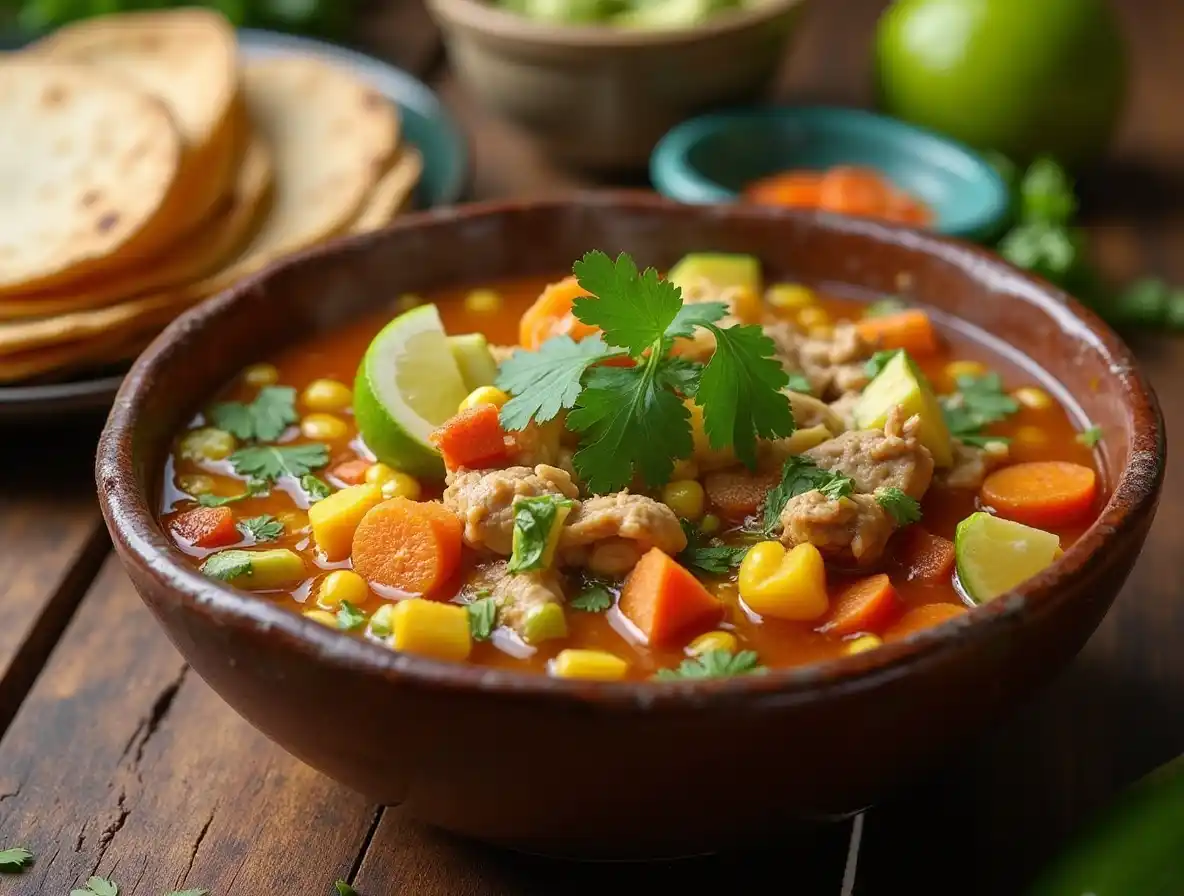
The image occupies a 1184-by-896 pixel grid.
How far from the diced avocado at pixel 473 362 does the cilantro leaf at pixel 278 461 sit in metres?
0.37

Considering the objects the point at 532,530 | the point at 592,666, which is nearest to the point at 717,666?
the point at 592,666

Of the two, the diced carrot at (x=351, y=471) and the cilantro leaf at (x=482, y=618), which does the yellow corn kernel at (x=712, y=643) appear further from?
the diced carrot at (x=351, y=471)

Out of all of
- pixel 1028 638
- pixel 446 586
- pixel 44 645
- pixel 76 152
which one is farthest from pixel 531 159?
pixel 1028 638

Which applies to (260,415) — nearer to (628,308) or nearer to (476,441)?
(476,441)

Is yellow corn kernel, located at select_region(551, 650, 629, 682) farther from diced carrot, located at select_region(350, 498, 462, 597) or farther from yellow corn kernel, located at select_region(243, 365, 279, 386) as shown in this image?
yellow corn kernel, located at select_region(243, 365, 279, 386)

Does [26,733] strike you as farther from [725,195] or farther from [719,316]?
Result: [725,195]

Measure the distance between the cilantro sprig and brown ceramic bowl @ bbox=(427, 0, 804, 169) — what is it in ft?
8.68

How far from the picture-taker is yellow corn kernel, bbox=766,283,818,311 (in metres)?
3.95

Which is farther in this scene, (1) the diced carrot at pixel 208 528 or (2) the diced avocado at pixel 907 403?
(2) the diced avocado at pixel 907 403

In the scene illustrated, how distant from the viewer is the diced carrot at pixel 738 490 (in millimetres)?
3008

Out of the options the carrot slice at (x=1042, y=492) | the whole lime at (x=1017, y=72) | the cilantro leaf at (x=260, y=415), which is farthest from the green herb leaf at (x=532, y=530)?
the whole lime at (x=1017, y=72)

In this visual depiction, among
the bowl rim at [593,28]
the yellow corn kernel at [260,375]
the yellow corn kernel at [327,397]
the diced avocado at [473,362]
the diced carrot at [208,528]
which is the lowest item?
the yellow corn kernel at [260,375]

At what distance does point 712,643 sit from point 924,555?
0.55 meters

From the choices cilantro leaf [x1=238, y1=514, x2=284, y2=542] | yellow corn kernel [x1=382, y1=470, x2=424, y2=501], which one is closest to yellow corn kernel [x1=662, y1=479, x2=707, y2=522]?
yellow corn kernel [x1=382, y1=470, x2=424, y2=501]
